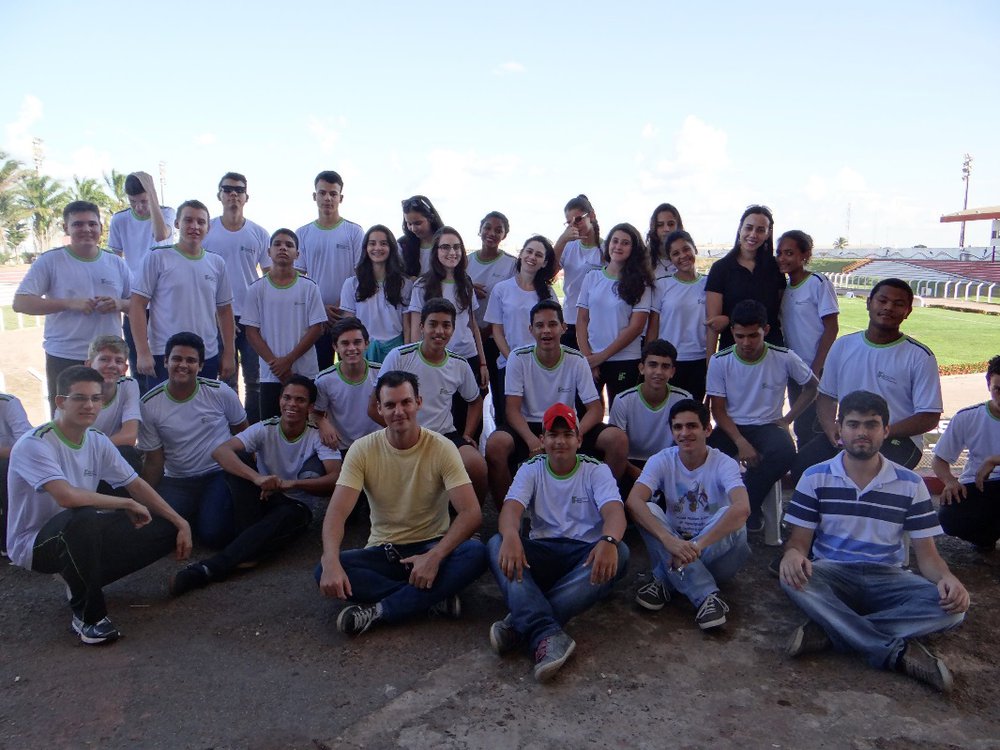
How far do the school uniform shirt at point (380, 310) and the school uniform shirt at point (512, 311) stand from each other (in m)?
0.73

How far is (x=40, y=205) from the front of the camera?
55.1 m

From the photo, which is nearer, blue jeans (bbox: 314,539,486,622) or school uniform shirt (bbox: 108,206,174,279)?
blue jeans (bbox: 314,539,486,622)

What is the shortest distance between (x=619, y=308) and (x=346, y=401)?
7.55 ft

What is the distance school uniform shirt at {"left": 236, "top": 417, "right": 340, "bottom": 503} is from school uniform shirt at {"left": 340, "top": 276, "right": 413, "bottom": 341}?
130cm

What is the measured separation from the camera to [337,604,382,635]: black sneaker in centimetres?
392

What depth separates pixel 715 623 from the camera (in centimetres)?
396

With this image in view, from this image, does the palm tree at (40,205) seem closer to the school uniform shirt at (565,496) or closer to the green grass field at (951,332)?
the green grass field at (951,332)

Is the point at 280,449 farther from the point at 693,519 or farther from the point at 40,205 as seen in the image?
the point at 40,205

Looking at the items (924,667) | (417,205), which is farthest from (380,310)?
(924,667)

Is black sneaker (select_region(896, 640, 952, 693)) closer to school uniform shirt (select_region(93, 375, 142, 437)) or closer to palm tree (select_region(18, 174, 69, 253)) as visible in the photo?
school uniform shirt (select_region(93, 375, 142, 437))

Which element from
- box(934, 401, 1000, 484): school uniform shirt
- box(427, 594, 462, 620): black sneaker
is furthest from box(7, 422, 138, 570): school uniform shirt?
box(934, 401, 1000, 484): school uniform shirt

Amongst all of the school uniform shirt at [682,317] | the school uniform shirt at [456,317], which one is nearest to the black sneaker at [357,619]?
the school uniform shirt at [456,317]

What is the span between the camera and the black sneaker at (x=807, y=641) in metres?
3.72

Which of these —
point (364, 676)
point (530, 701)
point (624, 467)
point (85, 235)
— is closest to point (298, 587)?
point (364, 676)
